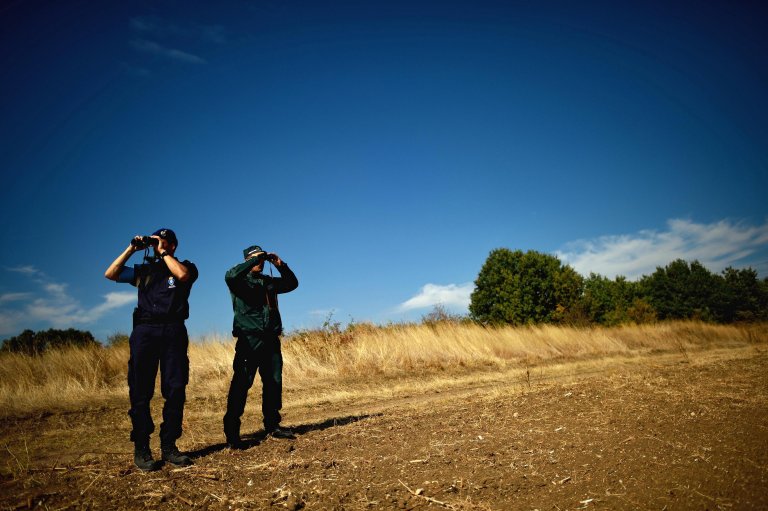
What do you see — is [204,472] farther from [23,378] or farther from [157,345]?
[23,378]

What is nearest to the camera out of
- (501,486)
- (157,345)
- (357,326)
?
(501,486)

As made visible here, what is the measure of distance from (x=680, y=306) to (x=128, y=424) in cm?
4371

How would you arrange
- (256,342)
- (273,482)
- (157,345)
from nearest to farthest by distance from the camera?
1. (273,482)
2. (157,345)
3. (256,342)

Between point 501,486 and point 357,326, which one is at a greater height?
point 357,326

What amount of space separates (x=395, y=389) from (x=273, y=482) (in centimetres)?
584

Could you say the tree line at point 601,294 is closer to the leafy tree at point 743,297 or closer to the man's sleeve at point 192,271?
the leafy tree at point 743,297

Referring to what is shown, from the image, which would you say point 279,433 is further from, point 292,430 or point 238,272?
point 238,272

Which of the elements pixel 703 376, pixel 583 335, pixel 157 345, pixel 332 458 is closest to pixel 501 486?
pixel 332 458

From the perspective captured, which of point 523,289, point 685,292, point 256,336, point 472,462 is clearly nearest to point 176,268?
point 256,336

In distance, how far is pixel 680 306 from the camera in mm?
36531

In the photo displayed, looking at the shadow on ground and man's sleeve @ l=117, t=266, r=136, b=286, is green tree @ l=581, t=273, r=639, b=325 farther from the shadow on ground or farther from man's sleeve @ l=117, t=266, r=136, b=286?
man's sleeve @ l=117, t=266, r=136, b=286

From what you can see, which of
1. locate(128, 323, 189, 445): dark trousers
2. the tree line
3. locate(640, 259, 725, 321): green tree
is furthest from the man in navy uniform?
locate(640, 259, 725, 321): green tree

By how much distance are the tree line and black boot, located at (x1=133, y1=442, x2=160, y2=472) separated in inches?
867

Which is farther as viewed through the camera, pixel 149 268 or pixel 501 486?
pixel 149 268
